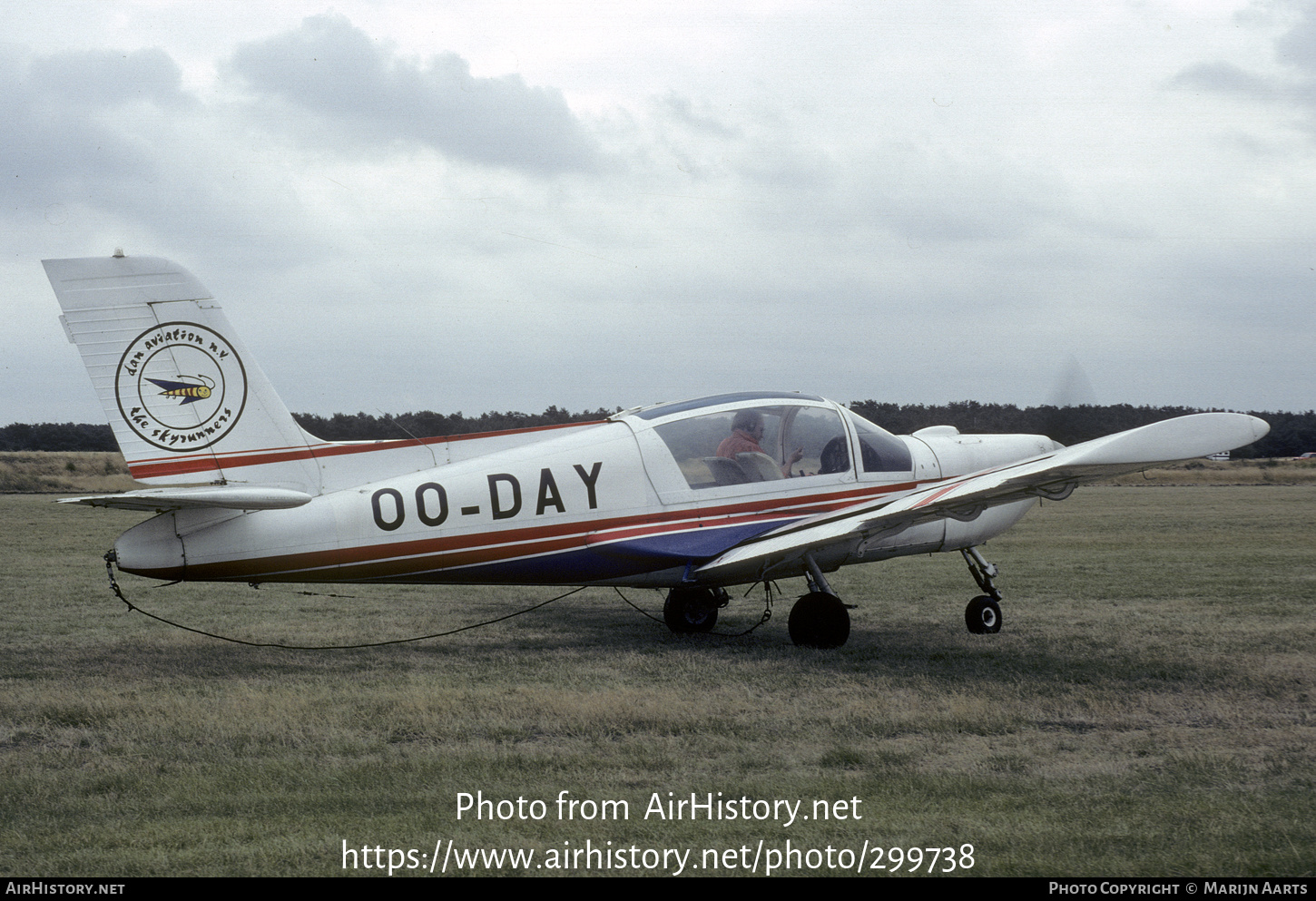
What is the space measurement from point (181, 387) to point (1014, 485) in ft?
Answer: 21.6

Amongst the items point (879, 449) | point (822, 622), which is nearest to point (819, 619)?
point (822, 622)

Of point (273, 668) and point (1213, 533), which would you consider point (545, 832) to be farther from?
point (1213, 533)

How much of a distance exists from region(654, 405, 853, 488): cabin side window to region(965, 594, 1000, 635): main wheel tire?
191 centimetres

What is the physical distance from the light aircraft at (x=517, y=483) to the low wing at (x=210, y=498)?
20 millimetres

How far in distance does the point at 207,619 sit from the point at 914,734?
838cm

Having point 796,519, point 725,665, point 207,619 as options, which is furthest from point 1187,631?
point 207,619

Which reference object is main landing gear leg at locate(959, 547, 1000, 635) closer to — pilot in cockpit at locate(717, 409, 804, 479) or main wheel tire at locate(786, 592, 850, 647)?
main wheel tire at locate(786, 592, 850, 647)

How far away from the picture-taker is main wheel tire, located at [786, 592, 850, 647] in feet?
31.3

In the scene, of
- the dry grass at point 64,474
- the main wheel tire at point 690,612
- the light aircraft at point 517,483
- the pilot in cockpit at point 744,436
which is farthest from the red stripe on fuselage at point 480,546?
the dry grass at point 64,474

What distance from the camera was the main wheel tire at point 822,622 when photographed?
31.3ft

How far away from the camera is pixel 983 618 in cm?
1055

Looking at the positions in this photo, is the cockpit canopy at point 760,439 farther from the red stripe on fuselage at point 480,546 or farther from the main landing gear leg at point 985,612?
the main landing gear leg at point 985,612

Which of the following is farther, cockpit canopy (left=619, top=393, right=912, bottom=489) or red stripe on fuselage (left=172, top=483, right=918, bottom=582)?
cockpit canopy (left=619, top=393, right=912, bottom=489)

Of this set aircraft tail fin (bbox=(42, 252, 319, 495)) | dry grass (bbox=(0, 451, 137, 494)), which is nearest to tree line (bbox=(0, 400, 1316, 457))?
aircraft tail fin (bbox=(42, 252, 319, 495))
